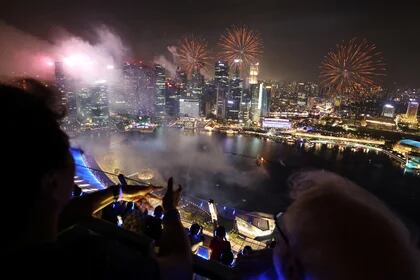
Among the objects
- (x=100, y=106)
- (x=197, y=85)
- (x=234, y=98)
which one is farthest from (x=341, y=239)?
(x=197, y=85)

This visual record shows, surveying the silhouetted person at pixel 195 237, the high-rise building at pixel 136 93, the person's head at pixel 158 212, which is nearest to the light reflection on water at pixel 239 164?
the high-rise building at pixel 136 93

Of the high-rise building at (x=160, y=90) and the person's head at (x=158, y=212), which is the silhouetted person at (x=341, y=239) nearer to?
the person's head at (x=158, y=212)

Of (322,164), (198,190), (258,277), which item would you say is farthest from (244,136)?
(258,277)

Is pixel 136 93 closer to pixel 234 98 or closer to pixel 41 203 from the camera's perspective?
pixel 234 98

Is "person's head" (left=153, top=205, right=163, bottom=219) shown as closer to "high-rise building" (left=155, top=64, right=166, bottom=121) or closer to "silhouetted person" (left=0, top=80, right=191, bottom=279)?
"silhouetted person" (left=0, top=80, right=191, bottom=279)

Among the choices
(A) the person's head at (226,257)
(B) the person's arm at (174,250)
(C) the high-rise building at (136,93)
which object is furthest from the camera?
(C) the high-rise building at (136,93)
